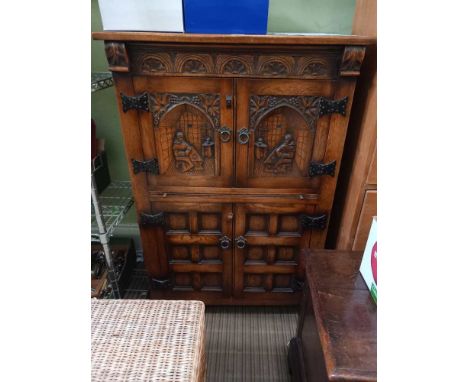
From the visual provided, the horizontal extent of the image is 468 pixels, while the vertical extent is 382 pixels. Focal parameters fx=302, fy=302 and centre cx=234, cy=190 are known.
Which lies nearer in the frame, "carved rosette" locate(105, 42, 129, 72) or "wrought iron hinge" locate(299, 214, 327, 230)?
"carved rosette" locate(105, 42, 129, 72)

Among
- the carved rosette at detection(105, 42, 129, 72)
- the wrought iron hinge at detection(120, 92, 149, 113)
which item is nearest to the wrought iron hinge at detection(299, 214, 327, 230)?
the wrought iron hinge at detection(120, 92, 149, 113)

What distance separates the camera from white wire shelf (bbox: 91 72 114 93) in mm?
1193

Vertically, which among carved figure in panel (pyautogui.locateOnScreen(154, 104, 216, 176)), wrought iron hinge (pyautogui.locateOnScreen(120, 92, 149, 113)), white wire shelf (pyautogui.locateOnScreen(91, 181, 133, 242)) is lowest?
white wire shelf (pyautogui.locateOnScreen(91, 181, 133, 242))

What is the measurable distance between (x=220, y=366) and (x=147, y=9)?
141 centimetres

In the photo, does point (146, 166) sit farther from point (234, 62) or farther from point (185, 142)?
point (234, 62)

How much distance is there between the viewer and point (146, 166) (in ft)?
3.84

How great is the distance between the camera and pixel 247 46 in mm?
979

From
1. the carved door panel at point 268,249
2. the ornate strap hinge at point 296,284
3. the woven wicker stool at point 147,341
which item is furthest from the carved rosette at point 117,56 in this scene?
the ornate strap hinge at point 296,284

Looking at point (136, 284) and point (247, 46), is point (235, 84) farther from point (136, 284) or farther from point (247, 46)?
point (136, 284)

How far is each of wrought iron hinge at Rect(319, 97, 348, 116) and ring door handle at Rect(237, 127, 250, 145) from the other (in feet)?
0.90

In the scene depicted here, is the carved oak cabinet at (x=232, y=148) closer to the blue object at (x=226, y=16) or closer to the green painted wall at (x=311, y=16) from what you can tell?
the blue object at (x=226, y=16)

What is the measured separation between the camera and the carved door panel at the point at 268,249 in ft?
4.18

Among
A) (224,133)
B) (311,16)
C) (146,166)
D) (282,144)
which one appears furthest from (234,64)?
(311,16)

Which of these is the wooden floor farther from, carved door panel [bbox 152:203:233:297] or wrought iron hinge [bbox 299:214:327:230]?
wrought iron hinge [bbox 299:214:327:230]
